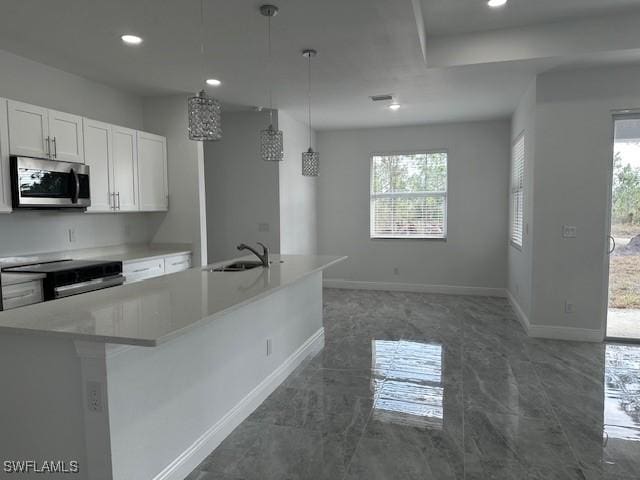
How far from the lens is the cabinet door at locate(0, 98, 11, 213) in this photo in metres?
3.18

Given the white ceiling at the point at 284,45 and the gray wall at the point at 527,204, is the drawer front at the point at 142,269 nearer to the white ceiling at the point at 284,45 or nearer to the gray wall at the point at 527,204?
the white ceiling at the point at 284,45

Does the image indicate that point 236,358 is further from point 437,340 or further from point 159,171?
point 159,171

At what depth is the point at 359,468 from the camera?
2.26m

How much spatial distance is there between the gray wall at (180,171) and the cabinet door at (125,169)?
0.53m

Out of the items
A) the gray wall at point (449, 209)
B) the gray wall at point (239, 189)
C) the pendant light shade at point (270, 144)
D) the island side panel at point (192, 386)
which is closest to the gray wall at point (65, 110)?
the gray wall at point (239, 189)

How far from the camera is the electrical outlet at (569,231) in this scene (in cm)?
429

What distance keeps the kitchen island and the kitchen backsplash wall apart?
6.07 feet

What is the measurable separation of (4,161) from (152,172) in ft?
5.51

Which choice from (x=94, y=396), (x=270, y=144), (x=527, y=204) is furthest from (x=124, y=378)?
(x=527, y=204)

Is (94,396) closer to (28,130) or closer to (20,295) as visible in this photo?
(20,295)

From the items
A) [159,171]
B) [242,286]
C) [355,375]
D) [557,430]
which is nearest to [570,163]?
[557,430]

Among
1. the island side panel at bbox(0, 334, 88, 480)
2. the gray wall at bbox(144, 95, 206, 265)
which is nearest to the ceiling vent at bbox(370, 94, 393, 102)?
the gray wall at bbox(144, 95, 206, 265)

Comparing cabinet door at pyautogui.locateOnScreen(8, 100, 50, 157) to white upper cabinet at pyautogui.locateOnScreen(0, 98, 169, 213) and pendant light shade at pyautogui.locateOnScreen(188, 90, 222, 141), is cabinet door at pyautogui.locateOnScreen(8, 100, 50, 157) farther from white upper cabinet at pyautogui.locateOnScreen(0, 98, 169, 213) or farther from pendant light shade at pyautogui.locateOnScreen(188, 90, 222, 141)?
pendant light shade at pyautogui.locateOnScreen(188, 90, 222, 141)

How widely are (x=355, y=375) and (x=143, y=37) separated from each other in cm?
312
